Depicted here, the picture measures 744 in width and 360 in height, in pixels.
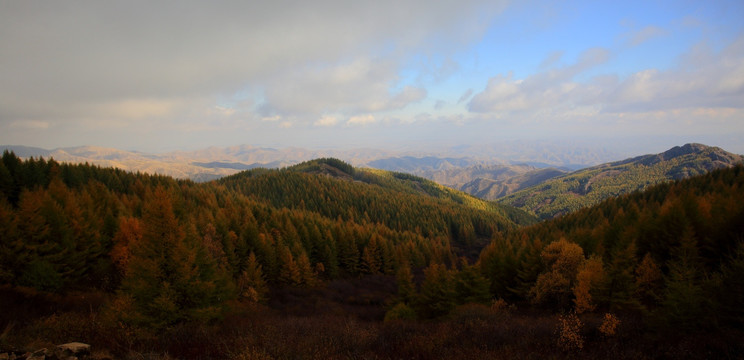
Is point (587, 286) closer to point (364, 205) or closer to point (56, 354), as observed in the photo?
point (56, 354)

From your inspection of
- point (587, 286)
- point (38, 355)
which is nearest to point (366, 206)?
point (587, 286)

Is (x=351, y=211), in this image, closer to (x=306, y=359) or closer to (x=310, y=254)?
(x=310, y=254)

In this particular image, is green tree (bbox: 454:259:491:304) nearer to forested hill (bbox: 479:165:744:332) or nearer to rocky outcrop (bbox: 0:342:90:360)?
forested hill (bbox: 479:165:744:332)

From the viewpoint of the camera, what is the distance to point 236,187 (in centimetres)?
16750

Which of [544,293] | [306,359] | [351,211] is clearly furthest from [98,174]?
[544,293]

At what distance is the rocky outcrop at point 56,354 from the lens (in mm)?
10070

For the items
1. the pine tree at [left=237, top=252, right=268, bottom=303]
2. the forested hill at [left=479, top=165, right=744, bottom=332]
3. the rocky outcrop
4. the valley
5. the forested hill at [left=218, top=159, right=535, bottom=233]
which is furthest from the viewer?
the forested hill at [left=218, top=159, right=535, bottom=233]

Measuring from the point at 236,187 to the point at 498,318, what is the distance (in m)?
170

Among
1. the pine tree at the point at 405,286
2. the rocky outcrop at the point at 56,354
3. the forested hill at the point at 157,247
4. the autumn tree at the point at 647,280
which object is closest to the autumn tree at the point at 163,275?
the forested hill at the point at 157,247

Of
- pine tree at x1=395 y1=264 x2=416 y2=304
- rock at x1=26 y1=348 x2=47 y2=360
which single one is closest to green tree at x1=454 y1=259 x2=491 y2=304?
pine tree at x1=395 y1=264 x2=416 y2=304

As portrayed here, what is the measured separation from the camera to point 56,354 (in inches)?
429

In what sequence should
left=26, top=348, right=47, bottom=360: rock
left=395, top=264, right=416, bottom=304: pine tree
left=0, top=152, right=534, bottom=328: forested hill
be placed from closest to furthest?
left=26, top=348, right=47, bottom=360: rock → left=0, top=152, right=534, bottom=328: forested hill → left=395, top=264, right=416, bottom=304: pine tree

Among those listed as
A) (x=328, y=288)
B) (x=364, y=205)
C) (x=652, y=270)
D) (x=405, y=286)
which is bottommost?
(x=328, y=288)

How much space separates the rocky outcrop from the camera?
33.0ft
